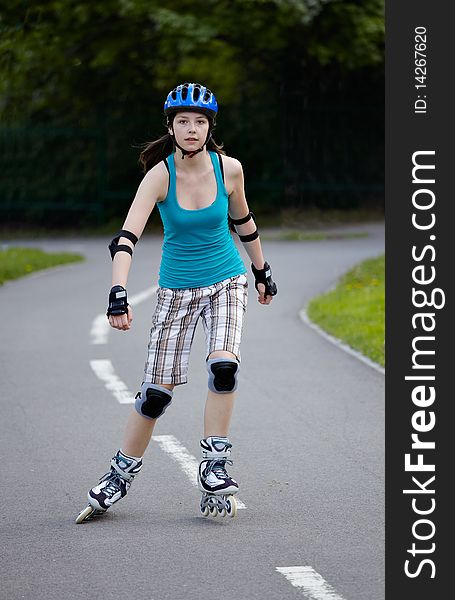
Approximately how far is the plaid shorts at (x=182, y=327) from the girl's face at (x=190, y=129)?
654 millimetres

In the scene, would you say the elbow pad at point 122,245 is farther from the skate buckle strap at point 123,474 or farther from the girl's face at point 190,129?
the skate buckle strap at point 123,474

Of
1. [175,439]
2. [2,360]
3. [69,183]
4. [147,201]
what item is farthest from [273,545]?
[69,183]

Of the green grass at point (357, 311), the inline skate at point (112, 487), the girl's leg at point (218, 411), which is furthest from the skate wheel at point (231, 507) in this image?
the green grass at point (357, 311)

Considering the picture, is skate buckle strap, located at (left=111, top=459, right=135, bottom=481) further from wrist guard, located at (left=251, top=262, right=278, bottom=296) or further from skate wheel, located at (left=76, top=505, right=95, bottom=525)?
wrist guard, located at (left=251, top=262, right=278, bottom=296)

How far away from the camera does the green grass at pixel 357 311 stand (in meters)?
12.7

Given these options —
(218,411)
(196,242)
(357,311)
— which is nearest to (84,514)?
(218,411)

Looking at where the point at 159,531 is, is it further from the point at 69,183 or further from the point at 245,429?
the point at 69,183

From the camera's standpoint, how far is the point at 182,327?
6.45m

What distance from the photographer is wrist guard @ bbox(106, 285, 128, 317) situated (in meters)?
6.01

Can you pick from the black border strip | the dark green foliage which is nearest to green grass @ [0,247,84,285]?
the dark green foliage

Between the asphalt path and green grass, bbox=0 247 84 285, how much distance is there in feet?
22.0

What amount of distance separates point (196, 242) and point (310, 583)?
1769mm

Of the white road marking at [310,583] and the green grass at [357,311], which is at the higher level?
the green grass at [357,311]

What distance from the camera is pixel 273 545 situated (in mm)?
5844
